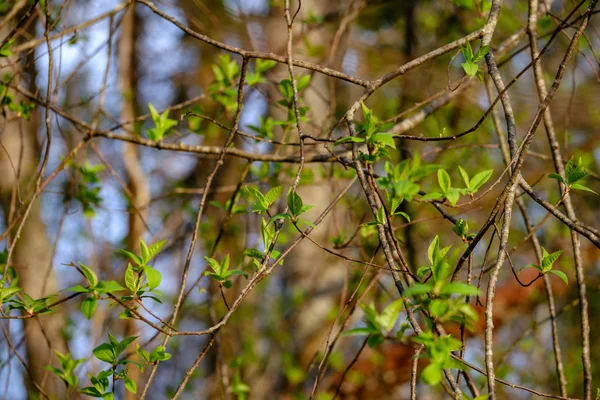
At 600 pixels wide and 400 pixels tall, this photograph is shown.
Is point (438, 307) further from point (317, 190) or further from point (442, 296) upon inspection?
point (317, 190)

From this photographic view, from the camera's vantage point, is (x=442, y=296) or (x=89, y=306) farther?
(x=89, y=306)

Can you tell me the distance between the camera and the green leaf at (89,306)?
1.09 meters

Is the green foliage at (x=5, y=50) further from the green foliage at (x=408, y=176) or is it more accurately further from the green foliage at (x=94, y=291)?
the green foliage at (x=408, y=176)

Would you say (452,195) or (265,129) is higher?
(265,129)

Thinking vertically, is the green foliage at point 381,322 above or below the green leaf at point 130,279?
below

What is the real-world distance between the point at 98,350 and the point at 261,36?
3.05 m

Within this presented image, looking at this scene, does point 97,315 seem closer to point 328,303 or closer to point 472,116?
point 328,303

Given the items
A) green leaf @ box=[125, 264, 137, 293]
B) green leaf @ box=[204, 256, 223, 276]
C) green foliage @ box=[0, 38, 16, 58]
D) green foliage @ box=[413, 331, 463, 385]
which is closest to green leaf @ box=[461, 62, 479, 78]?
green foliage @ box=[413, 331, 463, 385]

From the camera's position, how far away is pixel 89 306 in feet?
3.62

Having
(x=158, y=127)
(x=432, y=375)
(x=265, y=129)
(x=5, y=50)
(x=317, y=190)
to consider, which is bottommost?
(x=432, y=375)

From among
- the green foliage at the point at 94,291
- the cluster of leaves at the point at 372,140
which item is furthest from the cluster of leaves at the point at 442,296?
the green foliage at the point at 94,291

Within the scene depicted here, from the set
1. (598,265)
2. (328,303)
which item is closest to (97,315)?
(328,303)

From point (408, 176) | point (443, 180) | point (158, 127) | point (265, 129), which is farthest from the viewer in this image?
point (265, 129)

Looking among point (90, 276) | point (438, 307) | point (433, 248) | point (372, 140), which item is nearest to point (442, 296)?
point (438, 307)
